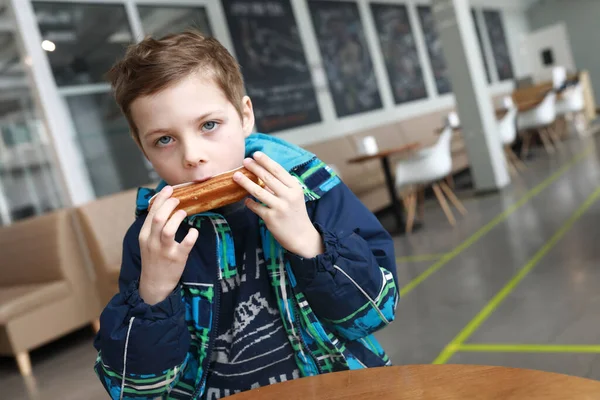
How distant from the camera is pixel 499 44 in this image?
1331cm

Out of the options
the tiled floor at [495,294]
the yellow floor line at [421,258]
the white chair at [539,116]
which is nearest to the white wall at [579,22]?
the white chair at [539,116]

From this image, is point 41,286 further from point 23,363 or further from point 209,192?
point 209,192

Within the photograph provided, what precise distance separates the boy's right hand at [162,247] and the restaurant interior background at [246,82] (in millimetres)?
1828

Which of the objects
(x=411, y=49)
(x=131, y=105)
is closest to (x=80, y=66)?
(x=131, y=105)

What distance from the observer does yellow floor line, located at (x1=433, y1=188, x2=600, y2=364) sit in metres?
2.48

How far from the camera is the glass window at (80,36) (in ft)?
16.7

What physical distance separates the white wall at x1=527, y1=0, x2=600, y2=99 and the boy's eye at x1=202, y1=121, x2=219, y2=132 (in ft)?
54.5

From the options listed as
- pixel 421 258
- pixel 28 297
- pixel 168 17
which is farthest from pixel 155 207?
pixel 168 17

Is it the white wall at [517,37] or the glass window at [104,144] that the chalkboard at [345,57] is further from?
the white wall at [517,37]

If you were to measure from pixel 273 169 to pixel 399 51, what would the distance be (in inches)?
368

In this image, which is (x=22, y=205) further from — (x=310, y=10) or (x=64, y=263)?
(x=310, y=10)

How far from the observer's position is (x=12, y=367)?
13.3ft

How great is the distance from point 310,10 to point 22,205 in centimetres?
474

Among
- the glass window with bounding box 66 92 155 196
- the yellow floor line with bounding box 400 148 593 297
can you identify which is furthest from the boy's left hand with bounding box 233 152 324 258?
the glass window with bounding box 66 92 155 196
